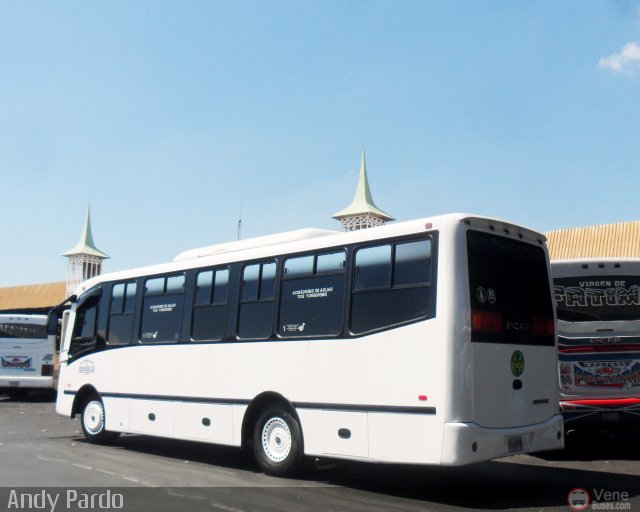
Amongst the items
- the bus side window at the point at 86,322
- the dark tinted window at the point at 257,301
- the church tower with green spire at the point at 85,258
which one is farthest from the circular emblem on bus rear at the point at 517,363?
the church tower with green spire at the point at 85,258

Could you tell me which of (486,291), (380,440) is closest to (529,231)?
(486,291)

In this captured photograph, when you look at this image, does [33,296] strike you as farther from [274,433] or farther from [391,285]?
[391,285]

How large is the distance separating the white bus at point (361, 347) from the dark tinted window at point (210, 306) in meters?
0.02

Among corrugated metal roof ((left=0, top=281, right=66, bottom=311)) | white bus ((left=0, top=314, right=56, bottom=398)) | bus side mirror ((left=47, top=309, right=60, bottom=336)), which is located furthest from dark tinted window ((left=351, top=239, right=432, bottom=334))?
corrugated metal roof ((left=0, top=281, right=66, bottom=311))

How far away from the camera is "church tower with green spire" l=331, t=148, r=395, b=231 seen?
102m

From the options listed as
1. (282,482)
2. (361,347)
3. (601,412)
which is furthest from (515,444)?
(601,412)

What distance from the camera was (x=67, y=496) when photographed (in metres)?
7.93

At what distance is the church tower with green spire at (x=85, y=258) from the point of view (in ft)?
392

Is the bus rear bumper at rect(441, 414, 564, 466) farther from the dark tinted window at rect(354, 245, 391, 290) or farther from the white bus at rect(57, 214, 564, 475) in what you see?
the dark tinted window at rect(354, 245, 391, 290)

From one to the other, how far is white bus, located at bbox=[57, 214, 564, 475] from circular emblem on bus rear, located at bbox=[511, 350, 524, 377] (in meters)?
0.02

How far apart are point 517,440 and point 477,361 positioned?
3.50 ft

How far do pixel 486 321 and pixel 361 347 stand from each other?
142 centimetres

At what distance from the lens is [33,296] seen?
186 feet

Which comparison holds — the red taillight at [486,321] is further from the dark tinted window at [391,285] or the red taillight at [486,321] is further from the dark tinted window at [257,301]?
the dark tinted window at [257,301]
